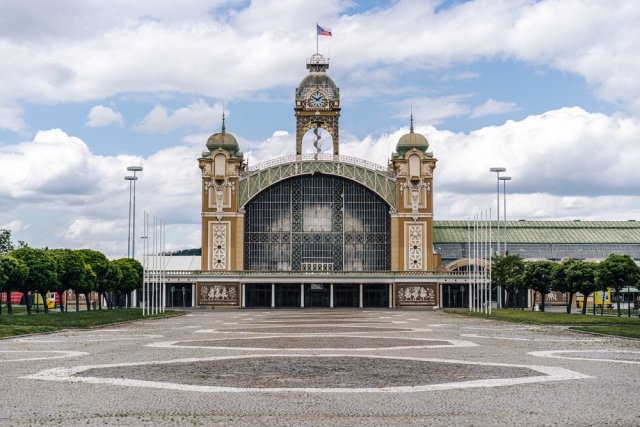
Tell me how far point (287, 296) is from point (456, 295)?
1061 inches

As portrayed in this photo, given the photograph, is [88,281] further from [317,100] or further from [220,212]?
[317,100]

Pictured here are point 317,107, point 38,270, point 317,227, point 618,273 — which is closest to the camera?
point 38,270

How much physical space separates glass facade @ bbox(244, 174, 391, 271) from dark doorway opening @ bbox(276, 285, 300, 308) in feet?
19.5

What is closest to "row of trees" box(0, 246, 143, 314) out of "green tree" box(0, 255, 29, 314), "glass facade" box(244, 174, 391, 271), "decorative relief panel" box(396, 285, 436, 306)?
"green tree" box(0, 255, 29, 314)

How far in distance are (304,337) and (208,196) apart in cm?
8949

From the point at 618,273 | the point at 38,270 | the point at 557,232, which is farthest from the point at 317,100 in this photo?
the point at 38,270

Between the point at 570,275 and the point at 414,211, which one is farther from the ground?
the point at 414,211

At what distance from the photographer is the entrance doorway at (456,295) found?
130875mm

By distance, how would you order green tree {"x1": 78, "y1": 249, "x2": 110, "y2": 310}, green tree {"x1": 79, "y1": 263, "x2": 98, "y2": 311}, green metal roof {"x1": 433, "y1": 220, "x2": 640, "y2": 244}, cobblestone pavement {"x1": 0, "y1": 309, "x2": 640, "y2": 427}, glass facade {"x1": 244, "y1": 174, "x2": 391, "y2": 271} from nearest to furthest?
cobblestone pavement {"x1": 0, "y1": 309, "x2": 640, "y2": 427} → green tree {"x1": 79, "y1": 263, "x2": 98, "y2": 311} → green tree {"x1": 78, "y1": 249, "x2": 110, "y2": 310} → glass facade {"x1": 244, "y1": 174, "x2": 391, "y2": 271} → green metal roof {"x1": 433, "y1": 220, "x2": 640, "y2": 244}

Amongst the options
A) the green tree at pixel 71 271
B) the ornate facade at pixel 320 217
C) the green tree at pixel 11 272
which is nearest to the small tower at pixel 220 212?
the ornate facade at pixel 320 217

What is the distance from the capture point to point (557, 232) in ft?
519

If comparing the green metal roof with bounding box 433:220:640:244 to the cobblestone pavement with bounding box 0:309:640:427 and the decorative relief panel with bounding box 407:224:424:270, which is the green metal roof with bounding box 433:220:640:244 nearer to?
the decorative relief panel with bounding box 407:224:424:270

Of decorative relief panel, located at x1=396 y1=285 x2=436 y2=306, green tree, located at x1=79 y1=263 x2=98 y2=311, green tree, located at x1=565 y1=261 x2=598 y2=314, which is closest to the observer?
green tree, located at x1=79 y1=263 x2=98 y2=311

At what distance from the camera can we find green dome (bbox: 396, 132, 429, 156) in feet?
454
